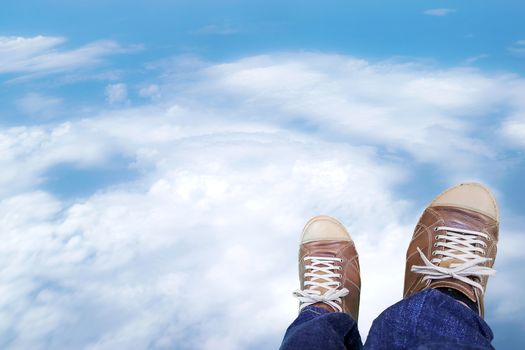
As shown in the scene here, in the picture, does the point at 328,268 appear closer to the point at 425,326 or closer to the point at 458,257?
the point at 458,257

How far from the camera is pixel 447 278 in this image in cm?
220

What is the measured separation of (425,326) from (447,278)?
0.54 m

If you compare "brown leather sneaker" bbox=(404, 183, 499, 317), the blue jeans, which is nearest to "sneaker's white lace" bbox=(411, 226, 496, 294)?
"brown leather sneaker" bbox=(404, 183, 499, 317)

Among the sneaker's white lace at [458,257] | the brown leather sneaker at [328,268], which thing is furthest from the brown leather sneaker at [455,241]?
the brown leather sneaker at [328,268]

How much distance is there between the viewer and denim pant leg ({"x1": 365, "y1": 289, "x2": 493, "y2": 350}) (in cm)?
168

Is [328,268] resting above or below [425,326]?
above

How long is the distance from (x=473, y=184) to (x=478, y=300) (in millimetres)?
593

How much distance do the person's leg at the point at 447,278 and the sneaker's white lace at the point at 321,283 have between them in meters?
0.32

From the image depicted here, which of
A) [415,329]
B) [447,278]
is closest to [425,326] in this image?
[415,329]

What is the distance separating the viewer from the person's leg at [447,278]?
1701 millimetres

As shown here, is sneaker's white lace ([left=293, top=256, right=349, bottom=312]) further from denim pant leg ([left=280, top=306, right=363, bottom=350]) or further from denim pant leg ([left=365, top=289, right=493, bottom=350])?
denim pant leg ([left=365, top=289, right=493, bottom=350])

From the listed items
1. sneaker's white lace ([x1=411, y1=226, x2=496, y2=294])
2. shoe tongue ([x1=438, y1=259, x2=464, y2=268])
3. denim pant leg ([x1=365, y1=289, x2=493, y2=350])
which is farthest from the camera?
shoe tongue ([x1=438, y1=259, x2=464, y2=268])

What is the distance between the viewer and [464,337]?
1.69 meters

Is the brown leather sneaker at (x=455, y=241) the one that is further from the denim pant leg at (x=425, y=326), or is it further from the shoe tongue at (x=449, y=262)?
the denim pant leg at (x=425, y=326)
